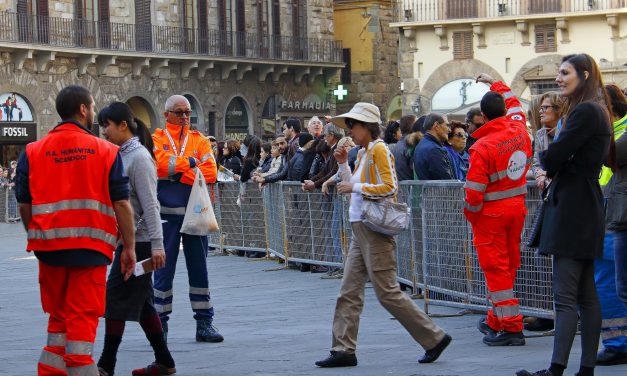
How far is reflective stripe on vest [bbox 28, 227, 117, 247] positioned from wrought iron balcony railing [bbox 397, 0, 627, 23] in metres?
33.7

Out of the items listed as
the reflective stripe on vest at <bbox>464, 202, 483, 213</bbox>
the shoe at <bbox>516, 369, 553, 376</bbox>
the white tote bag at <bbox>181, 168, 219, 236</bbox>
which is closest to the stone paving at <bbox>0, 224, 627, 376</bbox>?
the shoe at <bbox>516, 369, 553, 376</bbox>

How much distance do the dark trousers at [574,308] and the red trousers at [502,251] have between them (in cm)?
194

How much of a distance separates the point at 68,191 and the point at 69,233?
0.77 ft

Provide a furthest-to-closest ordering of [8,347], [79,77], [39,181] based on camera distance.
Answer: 1. [79,77]
2. [8,347]
3. [39,181]

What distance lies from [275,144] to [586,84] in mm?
11629

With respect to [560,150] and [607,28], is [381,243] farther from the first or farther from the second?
[607,28]

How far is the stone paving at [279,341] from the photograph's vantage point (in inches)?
368

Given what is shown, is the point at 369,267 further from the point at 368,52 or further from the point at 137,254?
the point at 368,52

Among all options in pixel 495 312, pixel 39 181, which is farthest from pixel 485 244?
pixel 39 181

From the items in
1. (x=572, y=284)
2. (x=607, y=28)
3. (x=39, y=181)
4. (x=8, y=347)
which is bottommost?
(x=8, y=347)

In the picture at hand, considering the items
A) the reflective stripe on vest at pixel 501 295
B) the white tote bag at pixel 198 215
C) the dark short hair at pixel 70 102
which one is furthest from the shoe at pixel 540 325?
the dark short hair at pixel 70 102

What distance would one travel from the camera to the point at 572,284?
314 inches

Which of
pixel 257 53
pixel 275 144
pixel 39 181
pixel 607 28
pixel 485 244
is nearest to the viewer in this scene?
pixel 39 181

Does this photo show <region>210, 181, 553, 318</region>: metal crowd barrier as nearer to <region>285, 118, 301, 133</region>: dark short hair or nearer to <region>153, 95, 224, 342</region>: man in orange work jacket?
<region>285, 118, 301, 133</region>: dark short hair
